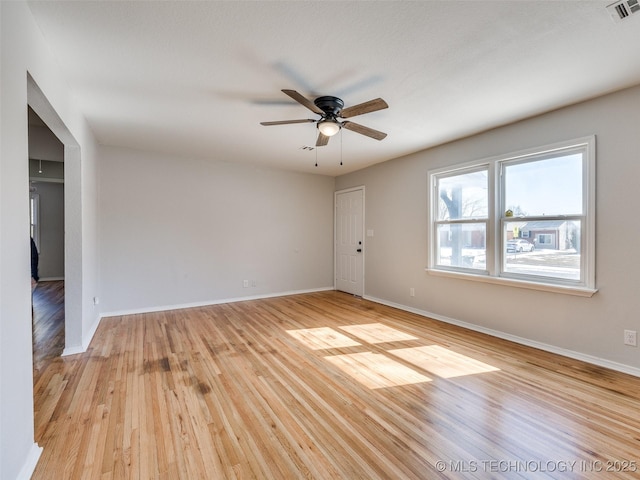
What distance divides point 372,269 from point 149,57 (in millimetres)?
4478

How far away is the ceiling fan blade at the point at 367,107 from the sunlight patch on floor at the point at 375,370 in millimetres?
2285

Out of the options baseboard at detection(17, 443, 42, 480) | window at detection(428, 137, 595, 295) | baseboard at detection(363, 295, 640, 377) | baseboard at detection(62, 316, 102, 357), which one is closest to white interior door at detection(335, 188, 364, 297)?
baseboard at detection(363, 295, 640, 377)

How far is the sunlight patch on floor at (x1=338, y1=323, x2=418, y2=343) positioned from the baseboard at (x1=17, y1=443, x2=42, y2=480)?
2779 mm

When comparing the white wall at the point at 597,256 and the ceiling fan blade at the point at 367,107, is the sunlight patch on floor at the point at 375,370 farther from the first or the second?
the ceiling fan blade at the point at 367,107

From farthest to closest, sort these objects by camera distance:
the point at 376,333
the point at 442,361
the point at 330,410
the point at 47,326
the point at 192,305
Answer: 1. the point at 192,305
2. the point at 47,326
3. the point at 376,333
4. the point at 442,361
5. the point at 330,410

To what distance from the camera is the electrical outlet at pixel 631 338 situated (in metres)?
2.58

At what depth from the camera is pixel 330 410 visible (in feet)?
6.85

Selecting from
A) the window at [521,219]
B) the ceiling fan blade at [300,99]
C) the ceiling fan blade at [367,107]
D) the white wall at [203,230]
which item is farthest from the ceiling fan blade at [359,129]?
the white wall at [203,230]

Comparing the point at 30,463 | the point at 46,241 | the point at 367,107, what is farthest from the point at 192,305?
the point at 46,241

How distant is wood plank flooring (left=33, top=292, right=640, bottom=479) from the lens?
1600 millimetres

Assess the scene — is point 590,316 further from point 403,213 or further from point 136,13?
point 136,13

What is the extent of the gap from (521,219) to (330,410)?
2.96 metres

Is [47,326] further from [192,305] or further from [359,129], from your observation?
[359,129]

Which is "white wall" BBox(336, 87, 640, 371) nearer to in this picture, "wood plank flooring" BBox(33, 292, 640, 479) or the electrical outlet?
the electrical outlet
